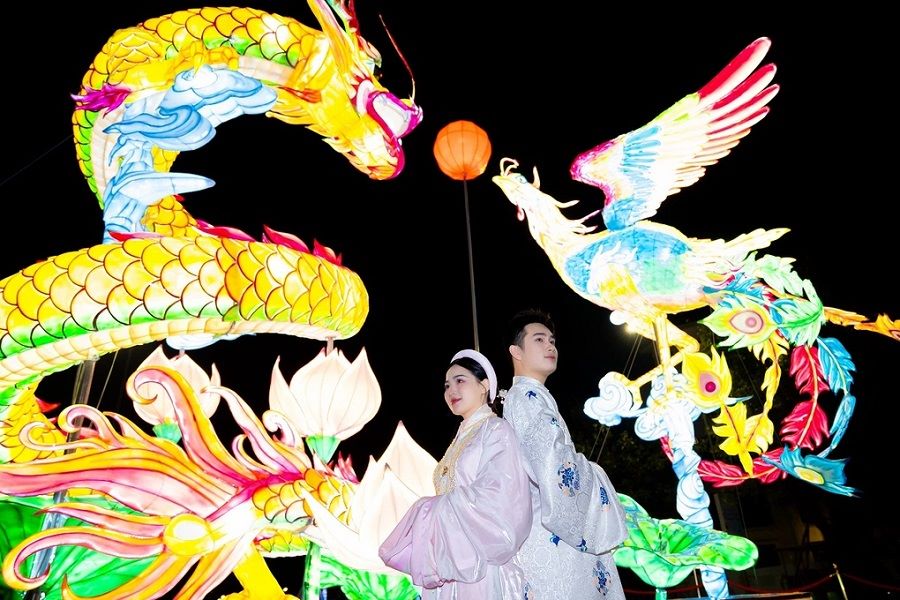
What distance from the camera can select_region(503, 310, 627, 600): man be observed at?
2098mm

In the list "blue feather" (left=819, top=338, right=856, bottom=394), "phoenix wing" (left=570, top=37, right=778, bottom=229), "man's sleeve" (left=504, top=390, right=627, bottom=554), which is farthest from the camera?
"phoenix wing" (left=570, top=37, right=778, bottom=229)

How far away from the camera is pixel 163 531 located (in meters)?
2.89

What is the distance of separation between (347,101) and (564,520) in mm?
3041

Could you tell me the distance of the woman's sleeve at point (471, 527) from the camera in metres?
1.97

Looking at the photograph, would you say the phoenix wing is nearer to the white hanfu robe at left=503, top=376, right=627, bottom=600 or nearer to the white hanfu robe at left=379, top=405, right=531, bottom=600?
the white hanfu robe at left=503, top=376, right=627, bottom=600

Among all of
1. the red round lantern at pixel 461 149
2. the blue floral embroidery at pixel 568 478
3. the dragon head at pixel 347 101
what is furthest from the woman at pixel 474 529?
the red round lantern at pixel 461 149

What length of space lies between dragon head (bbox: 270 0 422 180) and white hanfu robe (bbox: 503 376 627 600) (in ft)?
8.42

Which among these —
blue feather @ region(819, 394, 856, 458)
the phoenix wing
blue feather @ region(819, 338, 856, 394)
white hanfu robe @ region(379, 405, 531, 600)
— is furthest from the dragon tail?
white hanfu robe @ region(379, 405, 531, 600)

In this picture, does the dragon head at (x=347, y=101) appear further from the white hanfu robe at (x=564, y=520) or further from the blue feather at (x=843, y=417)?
the blue feather at (x=843, y=417)

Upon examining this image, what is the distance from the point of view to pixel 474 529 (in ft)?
6.50

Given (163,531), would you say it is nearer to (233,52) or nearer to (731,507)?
(233,52)

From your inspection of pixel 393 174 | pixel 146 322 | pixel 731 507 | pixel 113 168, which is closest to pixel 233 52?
pixel 113 168

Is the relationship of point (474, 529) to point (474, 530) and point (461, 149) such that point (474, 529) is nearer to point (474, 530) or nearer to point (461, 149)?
point (474, 530)

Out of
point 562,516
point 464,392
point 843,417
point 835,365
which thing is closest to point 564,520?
point 562,516
